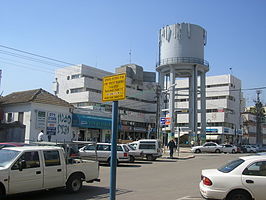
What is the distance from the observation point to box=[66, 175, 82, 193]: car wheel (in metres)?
10.4

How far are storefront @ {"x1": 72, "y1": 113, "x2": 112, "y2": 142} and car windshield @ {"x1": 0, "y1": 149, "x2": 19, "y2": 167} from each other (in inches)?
1011

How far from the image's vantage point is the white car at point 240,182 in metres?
7.88

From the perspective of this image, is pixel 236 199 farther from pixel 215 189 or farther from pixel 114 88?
pixel 114 88

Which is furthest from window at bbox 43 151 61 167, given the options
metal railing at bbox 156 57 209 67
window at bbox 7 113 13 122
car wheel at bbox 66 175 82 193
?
metal railing at bbox 156 57 209 67

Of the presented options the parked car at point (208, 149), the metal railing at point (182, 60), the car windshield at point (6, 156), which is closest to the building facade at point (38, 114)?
the parked car at point (208, 149)

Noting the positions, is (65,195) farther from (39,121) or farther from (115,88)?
(39,121)

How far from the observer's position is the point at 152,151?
26.9 metres

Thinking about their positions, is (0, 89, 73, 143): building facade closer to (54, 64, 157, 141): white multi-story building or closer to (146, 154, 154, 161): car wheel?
(146, 154, 154, 161): car wheel

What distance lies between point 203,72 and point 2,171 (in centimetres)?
5379

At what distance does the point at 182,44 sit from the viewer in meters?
56.7

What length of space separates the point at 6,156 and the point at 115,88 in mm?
4712

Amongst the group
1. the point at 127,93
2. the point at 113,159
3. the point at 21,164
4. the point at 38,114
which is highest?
the point at 127,93

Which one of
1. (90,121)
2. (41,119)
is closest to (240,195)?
(41,119)

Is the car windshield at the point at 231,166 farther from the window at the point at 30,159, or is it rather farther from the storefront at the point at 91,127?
the storefront at the point at 91,127
